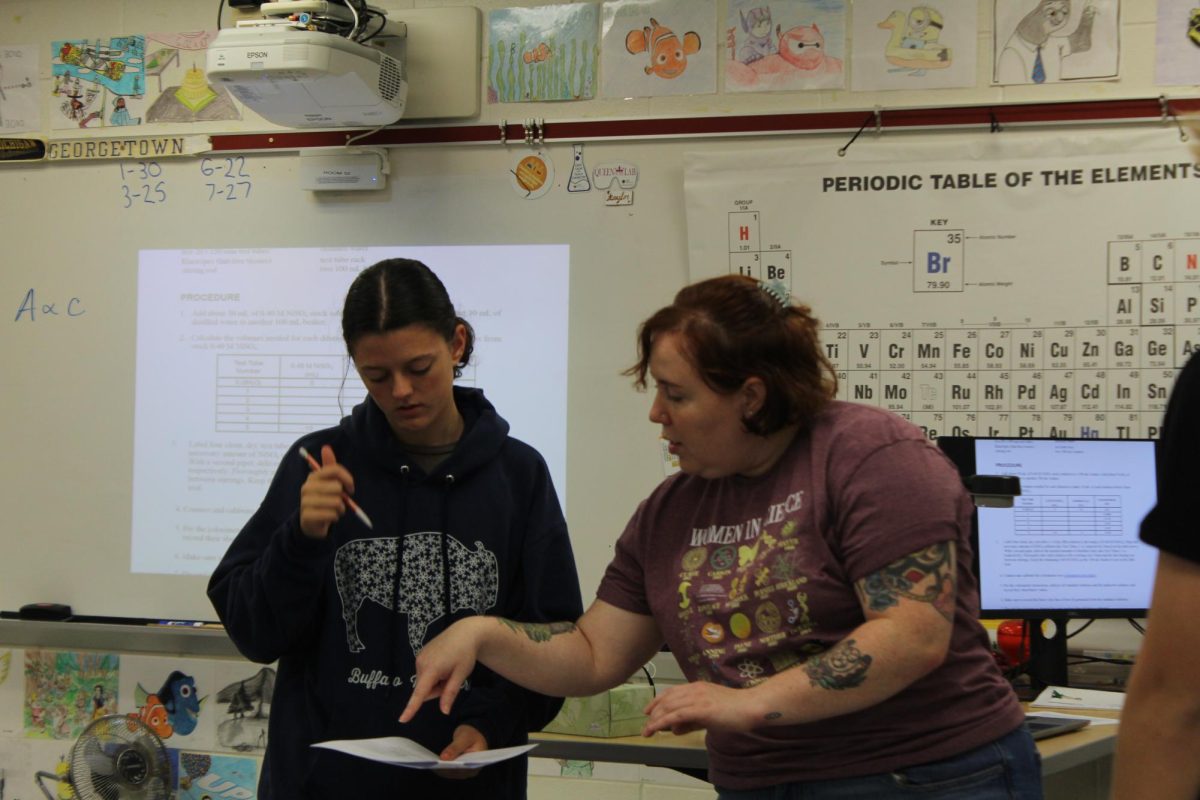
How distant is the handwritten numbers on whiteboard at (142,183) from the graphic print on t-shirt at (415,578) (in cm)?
214

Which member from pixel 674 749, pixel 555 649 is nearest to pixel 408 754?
pixel 555 649

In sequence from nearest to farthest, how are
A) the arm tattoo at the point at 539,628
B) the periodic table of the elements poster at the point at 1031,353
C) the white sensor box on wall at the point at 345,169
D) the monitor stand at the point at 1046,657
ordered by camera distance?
the arm tattoo at the point at 539,628, the monitor stand at the point at 1046,657, the periodic table of the elements poster at the point at 1031,353, the white sensor box on wall at the point at 345,169

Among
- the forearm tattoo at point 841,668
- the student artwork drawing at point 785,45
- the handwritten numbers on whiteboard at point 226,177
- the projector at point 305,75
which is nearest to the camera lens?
the forearm tattoo at point 841,668

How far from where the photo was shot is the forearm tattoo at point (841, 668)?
1211mm

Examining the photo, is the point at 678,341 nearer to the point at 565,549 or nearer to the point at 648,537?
the point at 648,537

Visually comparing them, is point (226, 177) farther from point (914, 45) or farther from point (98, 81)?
point (914, 45)

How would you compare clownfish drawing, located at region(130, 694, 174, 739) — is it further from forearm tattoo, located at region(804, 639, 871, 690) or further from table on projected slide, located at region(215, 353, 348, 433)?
forearm tattoo, located at region(804, 639, 871, 690)

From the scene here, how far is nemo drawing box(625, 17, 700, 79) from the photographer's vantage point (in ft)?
9.97

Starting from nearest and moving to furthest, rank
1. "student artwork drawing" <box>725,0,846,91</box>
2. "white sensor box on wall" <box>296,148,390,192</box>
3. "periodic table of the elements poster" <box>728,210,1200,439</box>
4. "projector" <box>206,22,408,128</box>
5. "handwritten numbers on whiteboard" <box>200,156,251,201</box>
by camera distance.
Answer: "projector" <box>206,22,408,128</box> → "periodic table of the elements poster" <box>728,210,1200,439</box> → "student artwork drawing" <box>725,0,846,91</box> → "white sensor box on wall" <box>296,148,390,192</box> → "handwritten numbers on whiteboard" <box>200,156,251,201</box>

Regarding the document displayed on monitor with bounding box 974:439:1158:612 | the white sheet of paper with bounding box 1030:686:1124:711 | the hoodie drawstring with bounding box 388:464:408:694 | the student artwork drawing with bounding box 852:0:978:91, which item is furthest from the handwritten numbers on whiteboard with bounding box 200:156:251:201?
the white sheet of paper with bounding box 1030:686:1124:711

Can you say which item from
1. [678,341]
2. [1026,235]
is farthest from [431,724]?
[1026,235]

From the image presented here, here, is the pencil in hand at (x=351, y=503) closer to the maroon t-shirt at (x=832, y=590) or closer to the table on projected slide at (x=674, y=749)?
the maroon t-shirt at (x=832, y=590)

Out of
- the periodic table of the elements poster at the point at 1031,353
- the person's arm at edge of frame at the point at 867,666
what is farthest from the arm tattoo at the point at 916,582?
the periodic table of the elements poster at the point at 1031,353

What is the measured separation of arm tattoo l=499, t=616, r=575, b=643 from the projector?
66.5 inches
